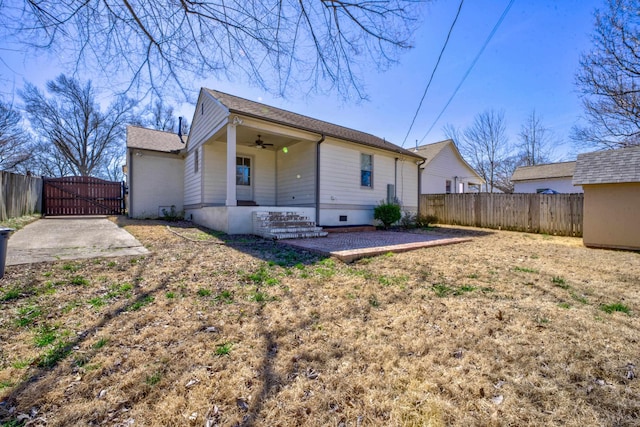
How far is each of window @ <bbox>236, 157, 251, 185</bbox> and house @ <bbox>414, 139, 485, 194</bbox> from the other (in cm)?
1198

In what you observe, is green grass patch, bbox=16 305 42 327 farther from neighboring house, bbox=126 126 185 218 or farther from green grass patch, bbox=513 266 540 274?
neighboring house, bbox=126 126 185 218

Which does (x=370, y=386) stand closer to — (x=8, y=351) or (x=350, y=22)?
(x=8, y=351)

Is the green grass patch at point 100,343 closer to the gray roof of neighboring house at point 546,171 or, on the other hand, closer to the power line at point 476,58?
the power line at point 476,58

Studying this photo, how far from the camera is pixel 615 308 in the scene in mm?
3100

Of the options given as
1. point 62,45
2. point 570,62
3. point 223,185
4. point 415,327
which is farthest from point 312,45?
point 570,62

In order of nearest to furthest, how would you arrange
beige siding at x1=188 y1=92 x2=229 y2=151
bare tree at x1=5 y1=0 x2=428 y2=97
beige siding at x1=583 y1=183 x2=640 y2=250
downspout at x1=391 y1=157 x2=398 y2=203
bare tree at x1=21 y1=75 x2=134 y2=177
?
1. bare tree at x1=5 y1=0 x2=428 y2=97
2. beige siding at x1=583 y1=183 x2=640 y2=250
3. beige siding at x1=188 y1=92 x2=229 y2=151
4. downspout at x1=391 y1=157 x2=398 y2=203
5. bare tree at x1=21 y1=75 x2=134 y2=177

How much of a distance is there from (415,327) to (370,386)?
101 centimetres

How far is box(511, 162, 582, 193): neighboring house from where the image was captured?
2300cm

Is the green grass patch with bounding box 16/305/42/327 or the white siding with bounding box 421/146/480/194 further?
the white siding with bounding box 421/146/480/194

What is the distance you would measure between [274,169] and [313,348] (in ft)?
34.4

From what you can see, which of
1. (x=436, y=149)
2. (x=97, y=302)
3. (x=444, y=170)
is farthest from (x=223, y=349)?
(x=444, y=170)

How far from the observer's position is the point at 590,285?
399cm

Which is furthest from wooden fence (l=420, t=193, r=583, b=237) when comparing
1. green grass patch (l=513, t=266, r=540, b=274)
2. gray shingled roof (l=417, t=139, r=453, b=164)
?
green grass patch (l=513, t=266, r=540, b=274)

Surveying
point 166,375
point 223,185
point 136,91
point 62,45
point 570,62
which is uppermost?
point 570,62
